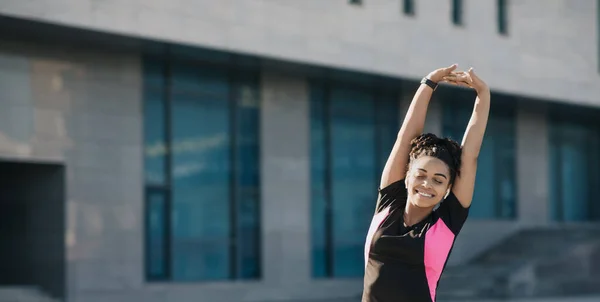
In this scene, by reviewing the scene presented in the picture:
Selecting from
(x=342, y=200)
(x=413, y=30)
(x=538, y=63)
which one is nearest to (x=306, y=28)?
(x=413, y=30)

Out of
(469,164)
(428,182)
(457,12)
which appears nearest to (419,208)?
(428,182)

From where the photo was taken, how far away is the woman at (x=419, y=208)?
362cm

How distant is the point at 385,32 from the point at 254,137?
329cm

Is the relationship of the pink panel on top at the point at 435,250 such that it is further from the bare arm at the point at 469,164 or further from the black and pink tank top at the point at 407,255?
the bare arm at the point at 469,164

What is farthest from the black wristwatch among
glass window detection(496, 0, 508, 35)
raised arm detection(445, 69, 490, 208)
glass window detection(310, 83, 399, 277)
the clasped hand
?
glass window detection(496, 0, 508, 35)

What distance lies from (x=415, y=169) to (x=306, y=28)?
651 inches

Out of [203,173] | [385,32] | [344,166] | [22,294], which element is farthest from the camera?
[344,166]

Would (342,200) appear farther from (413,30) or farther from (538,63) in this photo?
(538,63)

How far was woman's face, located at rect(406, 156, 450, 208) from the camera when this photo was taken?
365 centimetres

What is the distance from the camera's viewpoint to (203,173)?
20688 millimetres

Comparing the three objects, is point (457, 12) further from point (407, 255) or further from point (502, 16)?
point (407, 255)

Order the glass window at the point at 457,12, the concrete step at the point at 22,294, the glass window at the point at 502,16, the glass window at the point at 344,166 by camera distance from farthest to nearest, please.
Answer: the glass window at the point at 502,16 → the glass window at the point at 457,12 → the glass window at the point at 344,166 → the concrete step at the point at 22,294

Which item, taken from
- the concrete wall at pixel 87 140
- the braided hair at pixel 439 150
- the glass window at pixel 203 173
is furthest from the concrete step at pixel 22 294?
the braided hair at pixel 439 150

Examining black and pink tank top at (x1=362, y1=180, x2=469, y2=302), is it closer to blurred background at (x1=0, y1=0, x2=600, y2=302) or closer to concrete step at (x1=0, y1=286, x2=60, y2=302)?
blurred background at (x1=0, y1=0, x2=600, y2=302)
